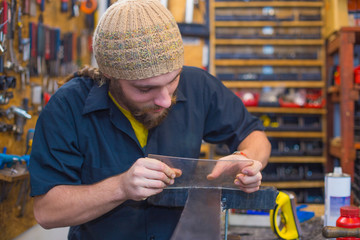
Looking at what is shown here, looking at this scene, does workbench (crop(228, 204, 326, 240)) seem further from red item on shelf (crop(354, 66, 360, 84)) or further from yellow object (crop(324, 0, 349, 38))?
yellow object (crop(324, 0, 349, 38))

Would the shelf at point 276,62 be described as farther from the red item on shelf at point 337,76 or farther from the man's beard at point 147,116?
the man's beard at point 147,116

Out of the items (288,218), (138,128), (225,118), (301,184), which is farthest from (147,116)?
(301,184)

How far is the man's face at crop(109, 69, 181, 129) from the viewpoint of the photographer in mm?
1117

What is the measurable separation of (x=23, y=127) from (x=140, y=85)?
37.2 inches

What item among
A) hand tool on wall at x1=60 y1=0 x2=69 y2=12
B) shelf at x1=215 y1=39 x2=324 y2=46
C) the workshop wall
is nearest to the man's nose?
the workshop wall

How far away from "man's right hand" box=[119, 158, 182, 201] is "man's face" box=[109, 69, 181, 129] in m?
0.21

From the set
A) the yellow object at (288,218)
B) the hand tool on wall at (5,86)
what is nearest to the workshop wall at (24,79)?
the hand tool on wall at (5,86)

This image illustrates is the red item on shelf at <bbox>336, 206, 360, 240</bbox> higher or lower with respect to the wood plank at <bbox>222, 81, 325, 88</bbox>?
lower

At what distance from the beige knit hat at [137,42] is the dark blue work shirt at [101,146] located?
0.20 metres

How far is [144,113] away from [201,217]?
1.40ft

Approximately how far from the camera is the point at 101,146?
125 cm

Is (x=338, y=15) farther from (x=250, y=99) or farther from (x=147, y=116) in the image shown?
(x=147, y=116)

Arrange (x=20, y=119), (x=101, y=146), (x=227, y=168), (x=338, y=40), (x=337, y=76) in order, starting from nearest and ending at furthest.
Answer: (x=227, y=168), (x=101, y=146), (x=20, y=119), (x=338, y=40), (x=337, y=76)

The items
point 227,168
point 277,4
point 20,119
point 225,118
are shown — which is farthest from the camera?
point 277,4
